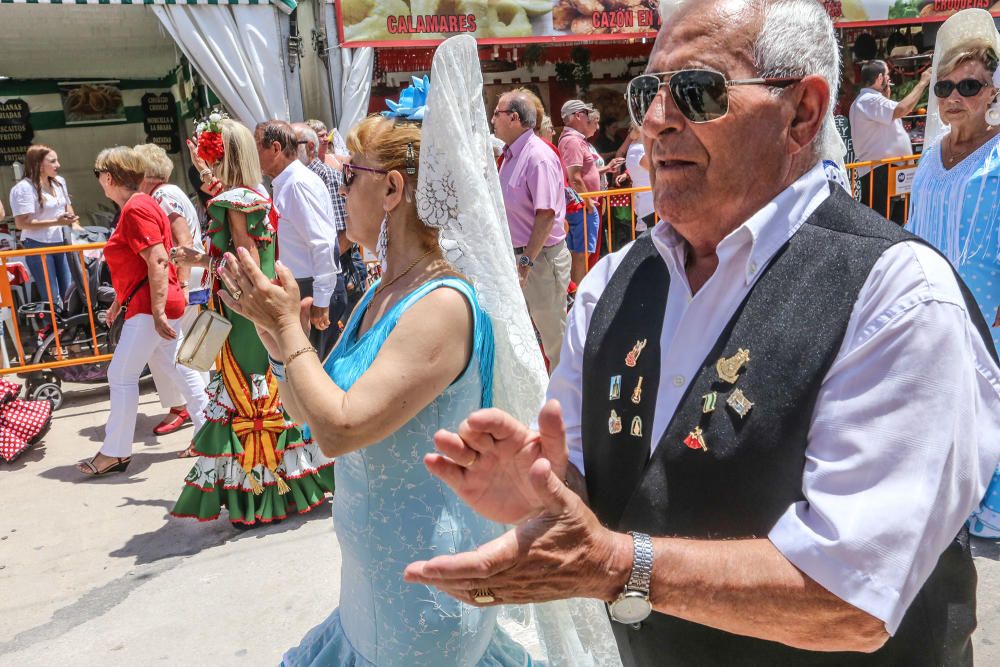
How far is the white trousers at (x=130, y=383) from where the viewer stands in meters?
4.98

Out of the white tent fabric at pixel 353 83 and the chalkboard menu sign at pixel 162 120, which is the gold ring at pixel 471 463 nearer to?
the white tent fabric at pixel 353 83

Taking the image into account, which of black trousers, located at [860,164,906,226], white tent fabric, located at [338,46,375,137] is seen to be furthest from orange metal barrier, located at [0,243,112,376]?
black trousers, located at [860,164,906,226]

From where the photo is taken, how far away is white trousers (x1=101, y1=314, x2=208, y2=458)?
196 inches

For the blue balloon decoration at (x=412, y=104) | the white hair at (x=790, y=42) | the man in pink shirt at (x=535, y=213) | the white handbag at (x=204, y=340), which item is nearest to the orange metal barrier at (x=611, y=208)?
the man in pink shirt at (x=535, y=213)

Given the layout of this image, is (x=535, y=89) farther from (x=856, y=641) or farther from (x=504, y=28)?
(x=856, y=641)

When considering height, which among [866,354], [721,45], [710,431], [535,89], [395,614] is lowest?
[395,614]

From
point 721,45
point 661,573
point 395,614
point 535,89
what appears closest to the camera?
point 661,573

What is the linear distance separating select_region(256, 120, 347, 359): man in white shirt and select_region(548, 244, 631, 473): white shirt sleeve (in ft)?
11.8

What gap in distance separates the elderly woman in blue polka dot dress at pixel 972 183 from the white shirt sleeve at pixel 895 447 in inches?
104

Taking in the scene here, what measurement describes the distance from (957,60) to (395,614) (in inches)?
128

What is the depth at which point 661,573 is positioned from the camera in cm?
101

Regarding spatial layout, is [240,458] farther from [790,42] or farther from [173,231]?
[790,42]

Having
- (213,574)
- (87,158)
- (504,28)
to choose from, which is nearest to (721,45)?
(213,574)

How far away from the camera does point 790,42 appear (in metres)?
1.27
